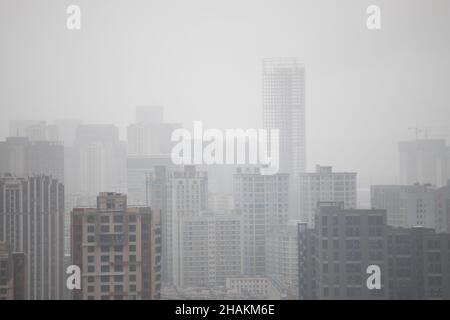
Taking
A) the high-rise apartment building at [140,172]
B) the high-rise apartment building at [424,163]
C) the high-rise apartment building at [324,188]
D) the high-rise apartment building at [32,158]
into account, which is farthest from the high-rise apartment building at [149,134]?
the high-rise apartment building at [424,163]

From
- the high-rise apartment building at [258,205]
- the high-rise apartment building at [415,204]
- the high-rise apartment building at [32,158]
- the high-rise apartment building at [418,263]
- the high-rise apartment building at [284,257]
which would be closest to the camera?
the high-rise apartment building at [418,263]

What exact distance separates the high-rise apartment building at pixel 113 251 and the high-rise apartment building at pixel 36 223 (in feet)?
1.50

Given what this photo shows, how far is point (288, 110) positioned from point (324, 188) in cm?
94

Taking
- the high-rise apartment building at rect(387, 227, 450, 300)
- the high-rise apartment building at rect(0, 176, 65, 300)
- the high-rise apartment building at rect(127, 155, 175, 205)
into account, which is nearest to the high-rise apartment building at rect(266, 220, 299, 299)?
the high-rise apartment building at rect(387, 227, 450, 300)

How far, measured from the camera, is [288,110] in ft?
19.0

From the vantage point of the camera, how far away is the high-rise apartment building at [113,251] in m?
4.06

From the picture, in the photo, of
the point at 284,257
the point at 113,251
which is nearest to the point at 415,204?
the point at 284,257

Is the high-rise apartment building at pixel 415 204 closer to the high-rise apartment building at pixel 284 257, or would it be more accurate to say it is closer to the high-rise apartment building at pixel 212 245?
the high-rise apartment building at pixel 284 257

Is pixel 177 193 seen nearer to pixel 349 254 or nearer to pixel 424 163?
pixel 349 254

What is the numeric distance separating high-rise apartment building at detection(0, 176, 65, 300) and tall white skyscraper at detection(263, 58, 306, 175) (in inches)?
94.2
